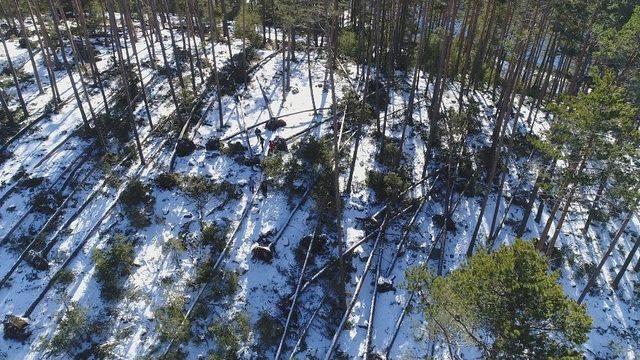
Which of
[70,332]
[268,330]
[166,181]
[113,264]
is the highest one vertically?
[166,181]

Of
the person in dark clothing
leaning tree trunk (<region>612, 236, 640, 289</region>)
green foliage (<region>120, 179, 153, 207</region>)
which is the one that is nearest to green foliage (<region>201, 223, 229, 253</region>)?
green foliage (<region>120, 179, 153, 207</region>)

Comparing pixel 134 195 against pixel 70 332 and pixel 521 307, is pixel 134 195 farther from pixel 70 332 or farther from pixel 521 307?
pixel 521 307

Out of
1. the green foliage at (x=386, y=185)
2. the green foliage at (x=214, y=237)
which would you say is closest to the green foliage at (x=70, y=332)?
the green foliage at (x=214, y=237)

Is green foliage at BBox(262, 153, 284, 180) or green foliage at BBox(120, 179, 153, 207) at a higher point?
green foliage at BBox(262, 153, 284, 180)

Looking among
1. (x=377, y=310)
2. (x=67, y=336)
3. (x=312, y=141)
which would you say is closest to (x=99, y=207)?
(x=67, y=336)

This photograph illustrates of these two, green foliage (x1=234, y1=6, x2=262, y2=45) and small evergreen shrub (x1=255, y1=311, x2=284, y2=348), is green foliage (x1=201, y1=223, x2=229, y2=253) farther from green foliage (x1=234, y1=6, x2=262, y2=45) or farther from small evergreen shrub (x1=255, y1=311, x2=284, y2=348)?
green foliage (x1=234, y1=6, x2=262, y2=45)

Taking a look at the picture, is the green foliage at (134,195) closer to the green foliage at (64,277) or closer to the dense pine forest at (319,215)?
the dense pine forest at (319,215)

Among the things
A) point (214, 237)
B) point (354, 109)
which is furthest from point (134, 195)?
point (354, 109)
